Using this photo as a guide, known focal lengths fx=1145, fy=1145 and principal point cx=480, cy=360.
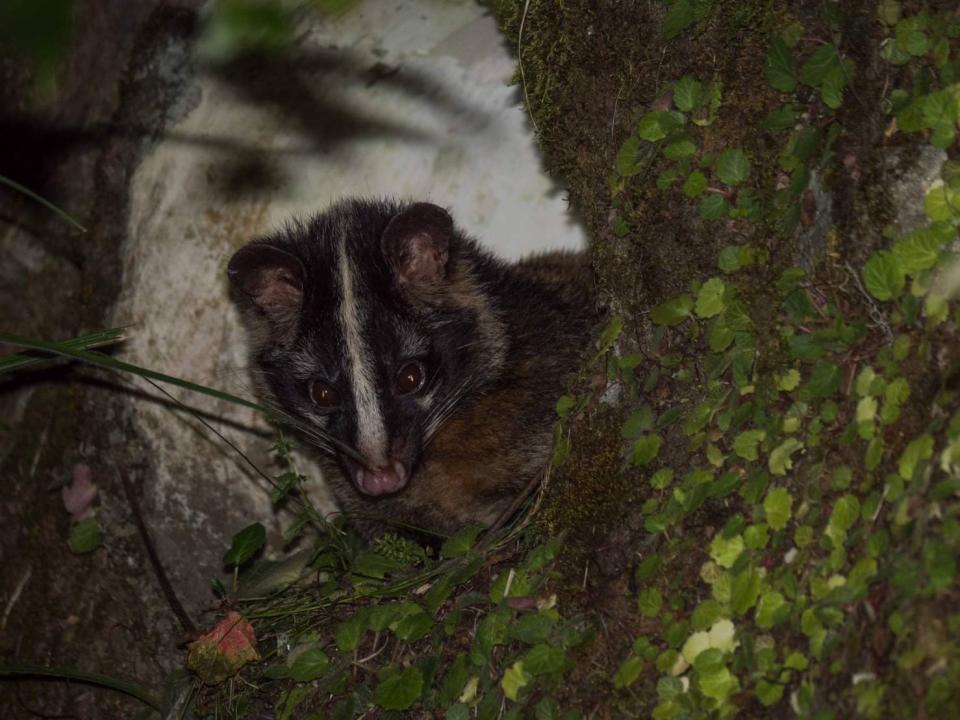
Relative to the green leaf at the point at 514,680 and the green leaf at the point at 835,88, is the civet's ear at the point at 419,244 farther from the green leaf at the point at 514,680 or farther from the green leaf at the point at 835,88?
the green leaf at the point at 514,680

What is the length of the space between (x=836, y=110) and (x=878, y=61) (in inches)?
6.6

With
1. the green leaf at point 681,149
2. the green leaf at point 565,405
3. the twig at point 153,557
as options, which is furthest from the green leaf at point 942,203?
the twig at point 153,557

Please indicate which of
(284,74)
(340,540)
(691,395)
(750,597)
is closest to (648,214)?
(691,395)

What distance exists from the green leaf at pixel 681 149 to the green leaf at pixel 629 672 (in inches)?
59.6

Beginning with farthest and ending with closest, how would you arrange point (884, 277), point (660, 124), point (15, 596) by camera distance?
1. point (15, 596)
2. point (660, 124)
3. point (884, 277)

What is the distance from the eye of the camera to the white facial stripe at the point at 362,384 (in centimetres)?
435

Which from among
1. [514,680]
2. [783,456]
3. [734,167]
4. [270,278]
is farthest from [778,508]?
[270,278]

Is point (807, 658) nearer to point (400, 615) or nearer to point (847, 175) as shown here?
point (847, 175)

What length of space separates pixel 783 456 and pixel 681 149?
1.08 m

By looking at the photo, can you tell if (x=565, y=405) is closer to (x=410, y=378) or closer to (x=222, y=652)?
(x=410, y=378)

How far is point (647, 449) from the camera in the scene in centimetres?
341

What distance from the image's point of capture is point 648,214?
3740 mm

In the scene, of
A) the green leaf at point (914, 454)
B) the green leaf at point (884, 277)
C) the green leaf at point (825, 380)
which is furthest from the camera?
the green leaf at point (825, 380)

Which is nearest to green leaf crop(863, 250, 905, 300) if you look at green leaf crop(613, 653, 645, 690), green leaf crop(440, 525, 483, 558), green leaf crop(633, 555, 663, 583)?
green leaf crop(633, 555, 663, 583)
